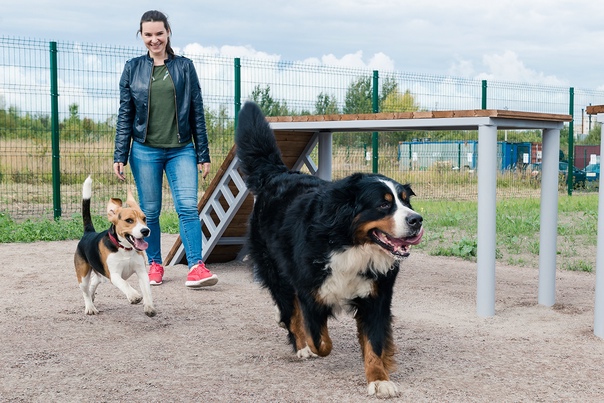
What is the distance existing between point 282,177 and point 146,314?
136 cm

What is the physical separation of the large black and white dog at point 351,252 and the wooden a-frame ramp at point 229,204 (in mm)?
2421

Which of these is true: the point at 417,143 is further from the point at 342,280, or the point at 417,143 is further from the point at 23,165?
the point at 342,280

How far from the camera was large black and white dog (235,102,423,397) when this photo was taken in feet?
10.6

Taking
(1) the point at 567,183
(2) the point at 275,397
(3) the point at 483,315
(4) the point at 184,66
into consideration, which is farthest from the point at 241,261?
(1) the point at 567,183

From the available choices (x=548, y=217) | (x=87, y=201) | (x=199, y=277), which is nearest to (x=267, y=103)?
(x=199, y=277)

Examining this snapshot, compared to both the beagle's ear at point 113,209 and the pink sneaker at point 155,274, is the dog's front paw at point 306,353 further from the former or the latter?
the pink sneaker at point 155,274

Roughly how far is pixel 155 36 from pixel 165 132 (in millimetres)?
750

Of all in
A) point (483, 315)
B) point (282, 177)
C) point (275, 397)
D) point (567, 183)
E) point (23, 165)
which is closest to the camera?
point (275, 397)

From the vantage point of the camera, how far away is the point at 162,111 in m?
5.71

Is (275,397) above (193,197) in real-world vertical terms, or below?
below

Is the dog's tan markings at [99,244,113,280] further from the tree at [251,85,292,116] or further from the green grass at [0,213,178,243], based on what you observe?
the tree at [251,85,292,116]

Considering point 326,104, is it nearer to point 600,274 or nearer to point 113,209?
point 113,209

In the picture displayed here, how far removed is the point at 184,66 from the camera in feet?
18.9

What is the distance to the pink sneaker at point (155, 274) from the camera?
6055 mm
